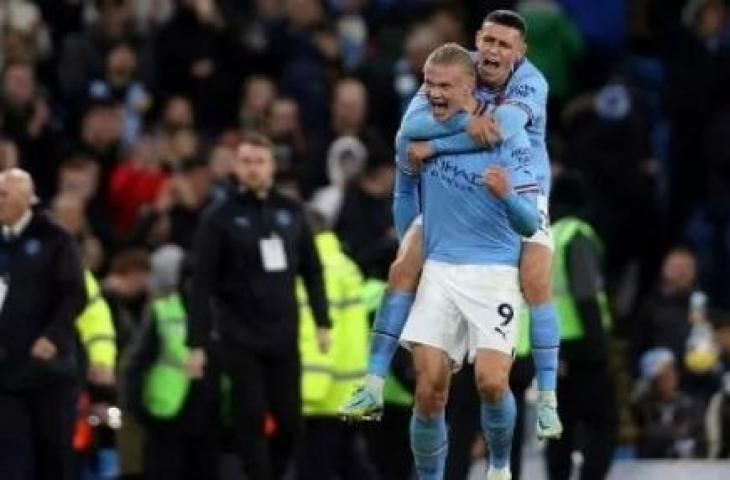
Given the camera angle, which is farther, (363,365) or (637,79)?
(637,79)

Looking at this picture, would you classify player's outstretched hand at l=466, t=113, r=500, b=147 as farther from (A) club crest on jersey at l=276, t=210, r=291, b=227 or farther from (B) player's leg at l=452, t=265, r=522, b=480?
(A) club crest on jersey at l=276, t=210, r=291, b=227

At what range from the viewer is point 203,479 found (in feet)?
64.2

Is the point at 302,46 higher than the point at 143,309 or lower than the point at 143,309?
higher

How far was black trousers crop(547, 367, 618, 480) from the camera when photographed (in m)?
18.5

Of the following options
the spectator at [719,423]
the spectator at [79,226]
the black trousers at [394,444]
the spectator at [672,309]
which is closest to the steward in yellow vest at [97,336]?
the black trousers at [394,444]

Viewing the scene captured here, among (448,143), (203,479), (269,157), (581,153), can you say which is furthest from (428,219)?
(581,153)

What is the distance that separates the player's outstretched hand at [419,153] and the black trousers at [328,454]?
4.13 meters

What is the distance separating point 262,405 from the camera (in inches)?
710

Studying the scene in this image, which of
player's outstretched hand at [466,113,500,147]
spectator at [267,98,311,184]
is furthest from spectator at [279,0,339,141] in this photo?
player's outstretched hand at [466,113,500,147]

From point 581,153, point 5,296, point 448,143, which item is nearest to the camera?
point 448,143

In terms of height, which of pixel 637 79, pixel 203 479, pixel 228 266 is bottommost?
pixel 203 479

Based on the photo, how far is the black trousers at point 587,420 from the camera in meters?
18.5

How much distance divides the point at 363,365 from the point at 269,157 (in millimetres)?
1690

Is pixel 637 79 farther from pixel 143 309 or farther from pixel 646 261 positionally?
pixel 143 309
